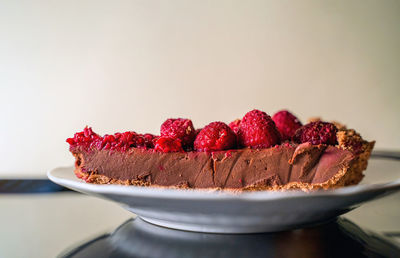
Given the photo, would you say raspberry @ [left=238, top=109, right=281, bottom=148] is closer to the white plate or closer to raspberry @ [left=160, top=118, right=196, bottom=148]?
raspberry @ [left=160, top=118, right=196, bottom=148]

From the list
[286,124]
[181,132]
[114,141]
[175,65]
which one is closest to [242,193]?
[181,132]

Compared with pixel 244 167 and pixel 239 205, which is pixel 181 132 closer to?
pixel 244 167

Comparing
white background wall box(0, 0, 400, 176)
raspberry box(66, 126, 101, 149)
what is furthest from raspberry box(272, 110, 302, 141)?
white background wall box(0, 0, 400, 176)

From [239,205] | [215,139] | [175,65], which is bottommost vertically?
[239,205]

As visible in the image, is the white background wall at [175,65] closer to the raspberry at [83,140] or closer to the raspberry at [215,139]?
the raspberry at [83,140]

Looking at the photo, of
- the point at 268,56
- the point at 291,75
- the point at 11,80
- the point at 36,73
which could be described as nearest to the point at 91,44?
the point at 36,73

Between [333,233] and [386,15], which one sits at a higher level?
[386,15]

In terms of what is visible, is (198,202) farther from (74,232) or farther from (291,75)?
(291,75)

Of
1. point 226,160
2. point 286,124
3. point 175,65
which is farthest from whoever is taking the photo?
point 175,65
